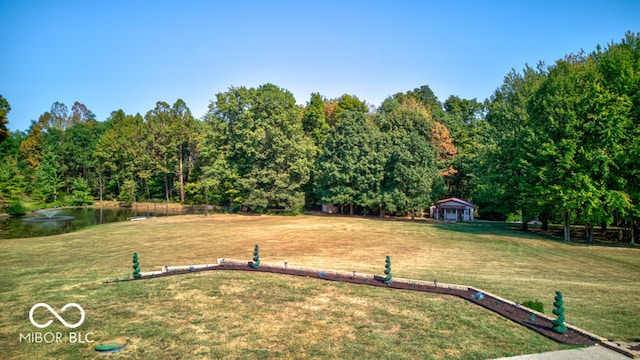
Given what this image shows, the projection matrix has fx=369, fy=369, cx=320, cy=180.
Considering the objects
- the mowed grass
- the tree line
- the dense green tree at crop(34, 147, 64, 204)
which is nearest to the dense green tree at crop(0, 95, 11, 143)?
the tree line

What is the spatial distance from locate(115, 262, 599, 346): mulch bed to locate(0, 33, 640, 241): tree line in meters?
21.3

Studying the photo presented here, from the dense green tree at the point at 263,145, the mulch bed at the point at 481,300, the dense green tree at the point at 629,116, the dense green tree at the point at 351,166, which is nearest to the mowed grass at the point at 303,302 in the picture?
the mulch bed at the point at 481,300

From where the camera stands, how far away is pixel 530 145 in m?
34.6

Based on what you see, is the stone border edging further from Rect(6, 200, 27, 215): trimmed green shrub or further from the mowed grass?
Rect(6, 200, 27, 215): trimmed green shrub

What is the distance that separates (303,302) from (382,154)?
40247 millimetres

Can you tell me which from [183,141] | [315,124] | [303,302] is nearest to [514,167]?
[303,302]

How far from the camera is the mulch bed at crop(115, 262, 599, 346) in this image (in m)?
10.1

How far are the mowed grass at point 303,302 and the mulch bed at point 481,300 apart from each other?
44 centimetres

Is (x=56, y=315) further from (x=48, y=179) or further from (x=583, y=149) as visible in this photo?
(x=48, y=179)

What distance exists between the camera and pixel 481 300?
42.9 feet

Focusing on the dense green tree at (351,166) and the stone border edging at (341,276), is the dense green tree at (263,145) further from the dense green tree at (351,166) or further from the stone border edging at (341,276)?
the stone border edging at (341,276)

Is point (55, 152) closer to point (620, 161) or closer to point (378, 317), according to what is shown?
point (378, 317)

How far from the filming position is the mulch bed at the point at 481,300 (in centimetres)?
1006

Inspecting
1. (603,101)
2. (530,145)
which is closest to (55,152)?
(530,145)
